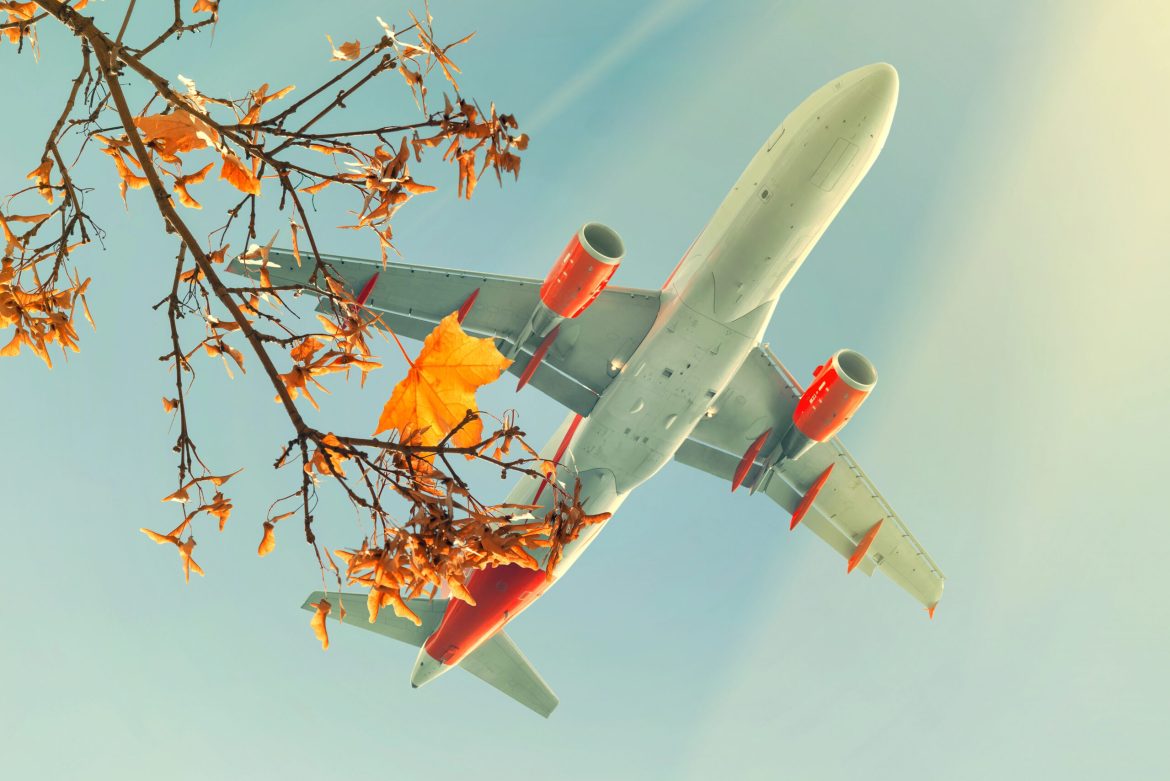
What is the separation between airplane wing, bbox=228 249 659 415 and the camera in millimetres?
23312

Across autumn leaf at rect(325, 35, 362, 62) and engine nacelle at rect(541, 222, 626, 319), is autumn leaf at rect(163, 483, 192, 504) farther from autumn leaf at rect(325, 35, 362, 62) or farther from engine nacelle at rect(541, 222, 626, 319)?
engine nacelle at rect(541, 222, 626, 319)

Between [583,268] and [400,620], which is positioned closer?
[583,268]

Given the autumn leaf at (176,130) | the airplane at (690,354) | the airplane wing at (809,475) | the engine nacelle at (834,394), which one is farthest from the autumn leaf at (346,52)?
the airplane wing at (809,475)

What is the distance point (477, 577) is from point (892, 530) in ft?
51.9

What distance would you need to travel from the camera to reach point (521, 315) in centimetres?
2425

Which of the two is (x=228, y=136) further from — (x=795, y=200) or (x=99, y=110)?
(x=795, y=200)

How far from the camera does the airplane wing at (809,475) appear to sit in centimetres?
2661

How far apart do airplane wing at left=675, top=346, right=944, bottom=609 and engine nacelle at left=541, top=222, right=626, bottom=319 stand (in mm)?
7053

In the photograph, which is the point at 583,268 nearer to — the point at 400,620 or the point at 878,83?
the point at 878,83

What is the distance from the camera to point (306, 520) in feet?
10.7

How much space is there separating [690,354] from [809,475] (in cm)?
940

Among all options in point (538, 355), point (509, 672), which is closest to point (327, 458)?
point (538, 355)

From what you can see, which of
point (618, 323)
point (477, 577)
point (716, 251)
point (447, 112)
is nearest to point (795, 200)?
point (716, 251)

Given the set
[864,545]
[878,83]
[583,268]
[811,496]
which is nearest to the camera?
[878,83]
